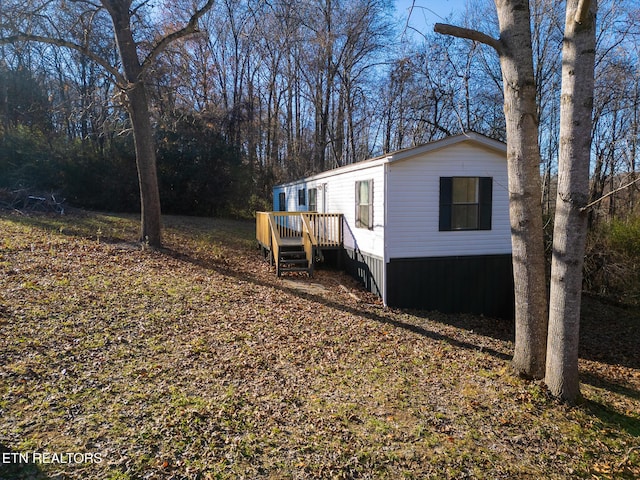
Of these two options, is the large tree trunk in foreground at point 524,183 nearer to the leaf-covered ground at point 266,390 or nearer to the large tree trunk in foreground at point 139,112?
the leaf-covered ground at point 266,390

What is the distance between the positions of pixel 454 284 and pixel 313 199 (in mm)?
6174

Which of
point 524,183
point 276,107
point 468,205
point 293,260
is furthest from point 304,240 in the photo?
point 276,107

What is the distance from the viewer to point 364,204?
30.9 feet

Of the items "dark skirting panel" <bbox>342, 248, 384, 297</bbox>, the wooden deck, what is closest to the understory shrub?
"dark skirting panel" <bbox>342, 248, 384, 297</bbox>

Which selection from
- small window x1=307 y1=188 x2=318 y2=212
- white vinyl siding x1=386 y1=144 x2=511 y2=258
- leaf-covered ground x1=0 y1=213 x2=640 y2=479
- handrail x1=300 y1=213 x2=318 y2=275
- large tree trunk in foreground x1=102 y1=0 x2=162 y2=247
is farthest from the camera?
small window x1=307 y1=188 x2=318 y2=212

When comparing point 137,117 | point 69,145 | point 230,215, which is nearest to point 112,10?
point 137,117

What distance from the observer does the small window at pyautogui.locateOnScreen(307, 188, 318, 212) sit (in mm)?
13318

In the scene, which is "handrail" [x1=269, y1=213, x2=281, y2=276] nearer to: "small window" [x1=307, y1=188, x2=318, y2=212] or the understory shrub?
"small window" [x1=307, y1=188, x2=318, y2=212]

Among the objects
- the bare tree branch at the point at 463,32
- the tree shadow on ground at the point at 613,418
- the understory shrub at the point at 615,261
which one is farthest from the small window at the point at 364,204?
the understory shrub at the point at 615,261

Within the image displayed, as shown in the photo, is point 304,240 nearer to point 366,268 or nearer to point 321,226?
point 321,226

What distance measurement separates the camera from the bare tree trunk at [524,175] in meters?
4.51

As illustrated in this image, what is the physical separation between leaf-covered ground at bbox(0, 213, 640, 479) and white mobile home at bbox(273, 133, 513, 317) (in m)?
1.12

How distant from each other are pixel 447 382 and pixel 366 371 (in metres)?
0.93

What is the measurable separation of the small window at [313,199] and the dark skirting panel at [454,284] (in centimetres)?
540
